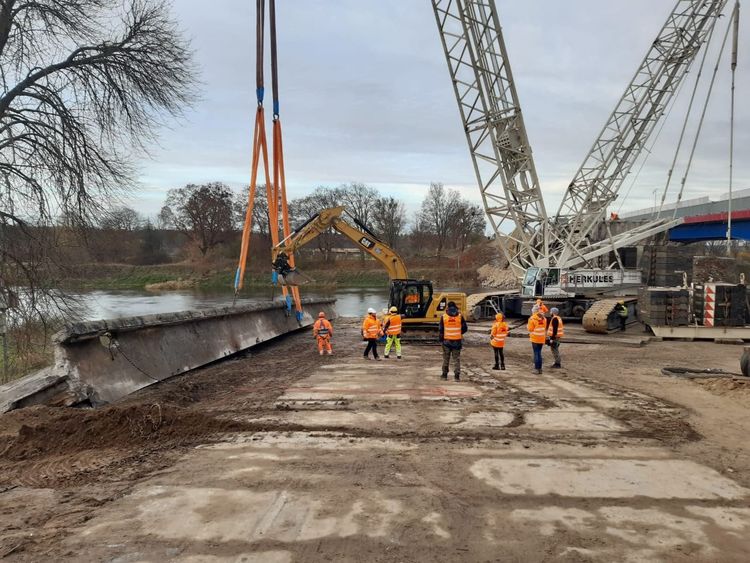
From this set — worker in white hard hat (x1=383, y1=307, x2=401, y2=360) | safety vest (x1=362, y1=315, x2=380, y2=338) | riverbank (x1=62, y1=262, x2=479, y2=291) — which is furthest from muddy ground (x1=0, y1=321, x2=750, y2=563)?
riverbank (x1=62, y1=262, x2=479, y2=291)

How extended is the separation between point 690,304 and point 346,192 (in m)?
67.1

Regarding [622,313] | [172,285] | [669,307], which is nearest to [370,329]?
[669,307]

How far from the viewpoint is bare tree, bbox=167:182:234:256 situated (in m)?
71.6

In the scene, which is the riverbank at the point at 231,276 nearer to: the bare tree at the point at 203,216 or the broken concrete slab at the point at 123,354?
the bare tree at the point at 203,216

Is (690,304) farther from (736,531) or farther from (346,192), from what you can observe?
(346,192)

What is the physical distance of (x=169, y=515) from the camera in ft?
13.8

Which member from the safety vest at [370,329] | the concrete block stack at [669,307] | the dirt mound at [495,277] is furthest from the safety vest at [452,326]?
the dirt mound at [495,277]

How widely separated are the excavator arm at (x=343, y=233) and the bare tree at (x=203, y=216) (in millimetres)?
58850

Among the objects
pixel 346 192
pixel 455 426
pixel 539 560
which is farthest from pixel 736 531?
pixel 346 192

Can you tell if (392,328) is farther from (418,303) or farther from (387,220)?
(387,220)

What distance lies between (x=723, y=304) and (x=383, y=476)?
15373 mm

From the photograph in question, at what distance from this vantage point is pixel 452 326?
1020cm

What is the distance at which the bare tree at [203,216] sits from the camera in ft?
235

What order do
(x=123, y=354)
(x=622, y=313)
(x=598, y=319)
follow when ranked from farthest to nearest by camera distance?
1. (x=622, y=313)
2. (x=598, y=319)
3. (x=123, y=354)
